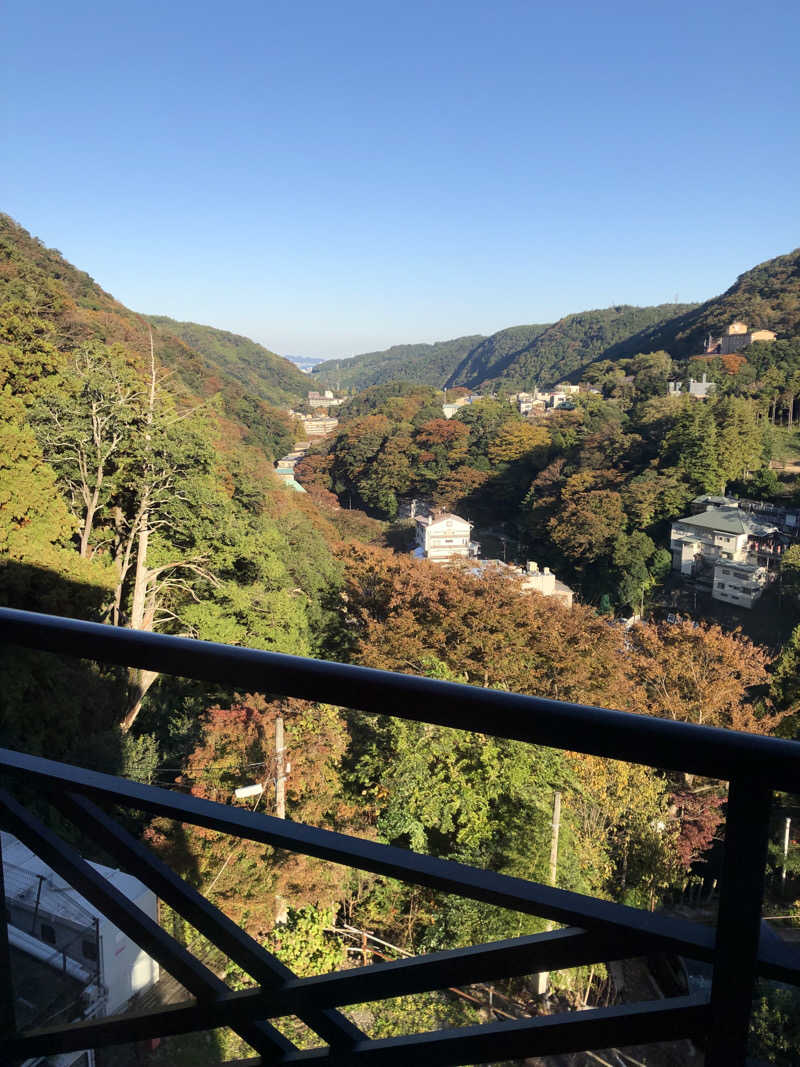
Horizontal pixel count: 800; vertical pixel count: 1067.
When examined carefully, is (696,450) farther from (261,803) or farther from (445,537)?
(261,803)

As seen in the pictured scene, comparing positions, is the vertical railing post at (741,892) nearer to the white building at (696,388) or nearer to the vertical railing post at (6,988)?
the vertical railing post at (6,988)

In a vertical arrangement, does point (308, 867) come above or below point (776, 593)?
above

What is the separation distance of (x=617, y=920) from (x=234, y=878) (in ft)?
4.05

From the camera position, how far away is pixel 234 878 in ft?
4.95

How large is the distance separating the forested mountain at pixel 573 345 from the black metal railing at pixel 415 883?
201 feet

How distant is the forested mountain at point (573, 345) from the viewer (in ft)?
215

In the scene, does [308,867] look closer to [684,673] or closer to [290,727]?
[290,727]

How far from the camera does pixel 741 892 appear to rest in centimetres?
44

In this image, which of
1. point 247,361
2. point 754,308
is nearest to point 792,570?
point 754,308

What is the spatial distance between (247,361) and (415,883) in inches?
2325

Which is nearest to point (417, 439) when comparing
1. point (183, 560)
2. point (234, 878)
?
point (183, 560)

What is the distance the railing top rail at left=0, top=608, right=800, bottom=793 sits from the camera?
1.45 feet

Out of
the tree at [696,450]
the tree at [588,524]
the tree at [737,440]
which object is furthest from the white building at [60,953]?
the tree at [737,440]

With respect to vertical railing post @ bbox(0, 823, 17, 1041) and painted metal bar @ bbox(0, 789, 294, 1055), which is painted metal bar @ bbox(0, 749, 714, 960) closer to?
painted metal bar @ bbox(0, 789, 294, 1055)
